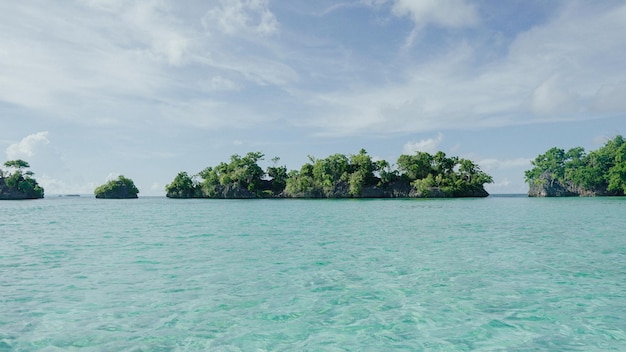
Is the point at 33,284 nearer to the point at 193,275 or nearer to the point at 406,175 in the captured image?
the point at 193,275

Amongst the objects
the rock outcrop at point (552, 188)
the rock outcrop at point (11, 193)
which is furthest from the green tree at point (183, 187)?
the rock outcrop at point (552, 188)

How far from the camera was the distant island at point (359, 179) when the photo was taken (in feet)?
333

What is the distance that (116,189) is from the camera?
133 metres

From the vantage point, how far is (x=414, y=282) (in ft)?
29.0

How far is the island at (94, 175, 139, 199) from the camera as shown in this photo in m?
133

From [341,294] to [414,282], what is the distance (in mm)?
1916

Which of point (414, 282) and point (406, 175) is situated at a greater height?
point (406, 175)

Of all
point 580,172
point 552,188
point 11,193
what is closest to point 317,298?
point 580,172

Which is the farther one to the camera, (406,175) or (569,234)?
(406,175)

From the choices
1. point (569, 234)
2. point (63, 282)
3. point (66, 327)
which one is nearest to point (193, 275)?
point (63, 282)

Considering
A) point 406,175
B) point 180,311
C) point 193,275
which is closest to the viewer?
point 180,311

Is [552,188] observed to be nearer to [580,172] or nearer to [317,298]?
[580,172]

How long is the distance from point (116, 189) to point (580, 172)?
13433cm

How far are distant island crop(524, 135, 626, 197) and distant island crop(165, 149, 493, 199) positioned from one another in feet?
67.8
